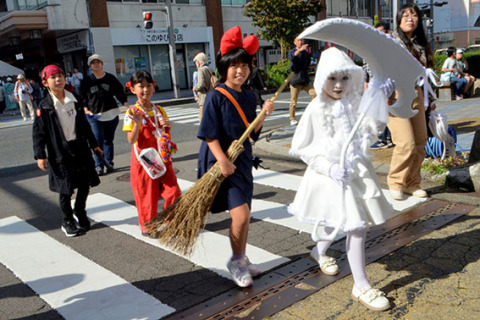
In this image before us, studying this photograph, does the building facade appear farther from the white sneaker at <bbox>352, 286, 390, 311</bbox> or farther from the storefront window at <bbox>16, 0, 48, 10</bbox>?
the white sneaker at <bbox>352, 286, 390, 311</bbox>

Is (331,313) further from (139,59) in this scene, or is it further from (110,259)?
(139,59)

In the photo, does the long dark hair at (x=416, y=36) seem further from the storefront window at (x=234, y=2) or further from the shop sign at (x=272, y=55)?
the shop sign at (x=272, y=55)

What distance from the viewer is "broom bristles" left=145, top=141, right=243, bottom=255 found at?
3.04 m

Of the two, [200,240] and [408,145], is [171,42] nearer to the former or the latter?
[408,145]

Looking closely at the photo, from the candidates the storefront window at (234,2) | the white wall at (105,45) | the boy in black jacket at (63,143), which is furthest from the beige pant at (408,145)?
the storefront window at (234,2)

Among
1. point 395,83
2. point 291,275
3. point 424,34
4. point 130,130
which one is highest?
point 424,34

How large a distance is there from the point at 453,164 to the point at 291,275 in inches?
134

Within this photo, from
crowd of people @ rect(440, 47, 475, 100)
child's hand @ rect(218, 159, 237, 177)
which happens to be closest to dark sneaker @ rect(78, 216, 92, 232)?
child's hand @ rect(218, 159, 237, 177)

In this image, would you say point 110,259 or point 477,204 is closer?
point 110,259

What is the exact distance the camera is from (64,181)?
14.3 ft

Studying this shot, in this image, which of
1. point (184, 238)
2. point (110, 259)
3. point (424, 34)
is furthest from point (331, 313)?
point (424, 34)

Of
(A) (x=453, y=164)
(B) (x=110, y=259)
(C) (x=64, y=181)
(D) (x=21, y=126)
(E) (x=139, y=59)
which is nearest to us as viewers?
(B) (x=110, y=259)

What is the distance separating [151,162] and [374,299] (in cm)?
232

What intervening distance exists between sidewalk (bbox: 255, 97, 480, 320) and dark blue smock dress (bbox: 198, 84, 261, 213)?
0.86 meters
